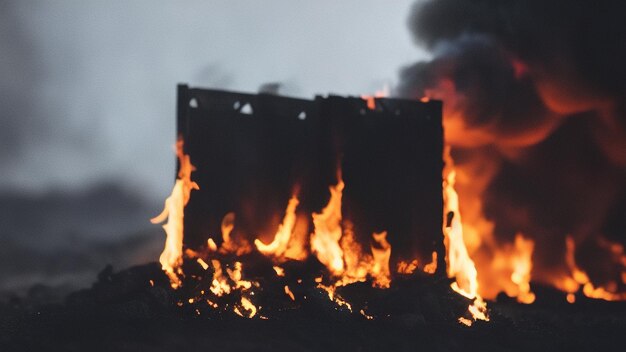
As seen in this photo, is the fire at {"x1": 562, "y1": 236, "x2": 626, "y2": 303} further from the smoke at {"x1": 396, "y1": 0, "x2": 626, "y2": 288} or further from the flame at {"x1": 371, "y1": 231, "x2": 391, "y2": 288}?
the flame at {"x1": 371, "y1": 231, "x2": 391, "y2": 288}

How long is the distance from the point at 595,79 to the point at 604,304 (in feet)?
28.9

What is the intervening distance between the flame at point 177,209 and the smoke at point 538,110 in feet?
30.1

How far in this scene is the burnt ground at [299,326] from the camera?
43.8ft

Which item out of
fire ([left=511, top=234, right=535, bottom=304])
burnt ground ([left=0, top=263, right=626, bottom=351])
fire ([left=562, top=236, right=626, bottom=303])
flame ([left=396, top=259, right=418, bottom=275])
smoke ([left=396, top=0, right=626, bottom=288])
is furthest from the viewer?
fire ([left=562, top=236, right=626, bottom=303])

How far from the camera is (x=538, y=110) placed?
1000 inches

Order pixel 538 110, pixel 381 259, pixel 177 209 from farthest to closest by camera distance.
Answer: pixel 538 110 → pixel 381 259 → pixel 177 209

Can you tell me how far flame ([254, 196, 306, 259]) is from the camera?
1872 centimetres

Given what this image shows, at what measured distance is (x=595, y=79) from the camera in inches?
995

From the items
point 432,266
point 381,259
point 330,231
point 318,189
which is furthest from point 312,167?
point 432,266

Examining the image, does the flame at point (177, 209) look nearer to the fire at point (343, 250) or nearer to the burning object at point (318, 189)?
the burning object at point (318, 189)

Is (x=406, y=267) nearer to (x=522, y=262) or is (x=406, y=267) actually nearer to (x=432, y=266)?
(x=432, y=266)

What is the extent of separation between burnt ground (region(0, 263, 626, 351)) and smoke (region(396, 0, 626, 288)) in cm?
764

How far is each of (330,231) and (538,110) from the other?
11.5 m

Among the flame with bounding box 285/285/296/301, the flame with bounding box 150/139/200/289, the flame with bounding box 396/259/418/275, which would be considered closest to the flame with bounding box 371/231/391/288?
the flame with bounding box 396/259/418/275
